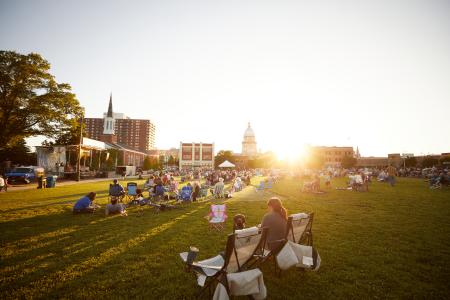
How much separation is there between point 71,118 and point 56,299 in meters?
31.3

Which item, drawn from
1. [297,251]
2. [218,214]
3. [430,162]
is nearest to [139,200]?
[218,214]

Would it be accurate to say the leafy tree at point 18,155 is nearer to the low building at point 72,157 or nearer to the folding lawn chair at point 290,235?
the low building at point 72,157

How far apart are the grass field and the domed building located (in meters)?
132

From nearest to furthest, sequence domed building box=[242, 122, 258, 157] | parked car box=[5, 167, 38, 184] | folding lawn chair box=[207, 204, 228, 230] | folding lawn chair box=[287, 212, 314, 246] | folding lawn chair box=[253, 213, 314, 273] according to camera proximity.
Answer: folding lawn chair box=[253, 213, 314, 273], folding lawn chair box=[287, 212, 314, 246], folding lawn chair box=[207, 204, 228, 230], parked car box=[5, 167, 38, 184], domed building box=[242, 122, 258, 157]

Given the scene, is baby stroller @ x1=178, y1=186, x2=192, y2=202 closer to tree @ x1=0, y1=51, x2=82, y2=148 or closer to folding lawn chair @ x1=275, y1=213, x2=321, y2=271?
folding lawn chair @ x1=275, y1=213, x2=321, y2=271

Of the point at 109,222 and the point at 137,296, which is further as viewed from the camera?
the point at 109,222

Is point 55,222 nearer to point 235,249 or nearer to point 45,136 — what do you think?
point 235,249

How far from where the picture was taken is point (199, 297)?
14.1 ft

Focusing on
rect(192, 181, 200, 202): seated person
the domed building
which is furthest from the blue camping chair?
the domed building

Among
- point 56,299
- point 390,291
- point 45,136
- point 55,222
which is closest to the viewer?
point 56,299

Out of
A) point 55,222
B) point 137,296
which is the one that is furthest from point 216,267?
point 55,222

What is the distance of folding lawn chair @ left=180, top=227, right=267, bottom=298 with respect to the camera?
3.88m

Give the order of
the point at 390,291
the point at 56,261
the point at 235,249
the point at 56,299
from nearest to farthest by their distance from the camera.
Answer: the point at 235,249, the point at 56,299, the point at 390,291, the point at 56,261

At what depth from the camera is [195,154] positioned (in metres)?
116
